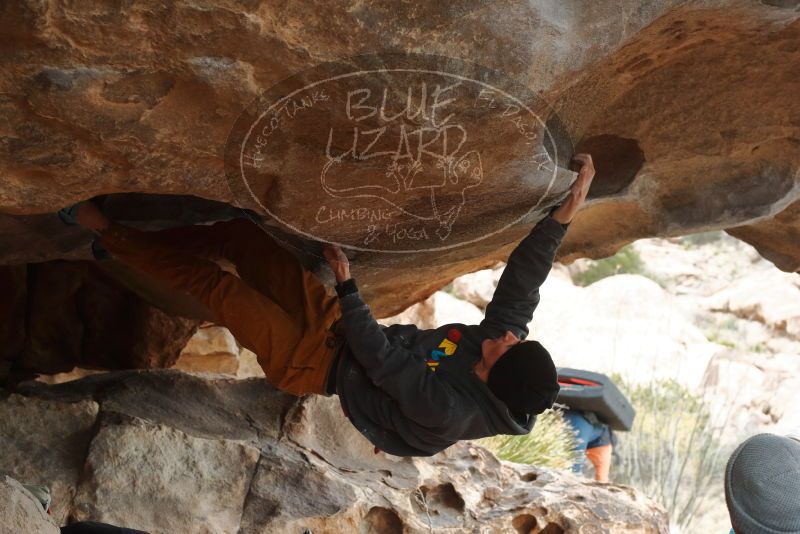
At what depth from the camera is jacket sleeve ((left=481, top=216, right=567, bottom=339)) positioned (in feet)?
10.7

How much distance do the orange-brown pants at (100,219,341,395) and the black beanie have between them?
0.68m

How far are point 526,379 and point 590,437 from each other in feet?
13.9

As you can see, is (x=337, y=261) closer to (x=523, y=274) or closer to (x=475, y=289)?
(x=523, y=274)

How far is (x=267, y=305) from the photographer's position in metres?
3.38

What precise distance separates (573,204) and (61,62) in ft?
6.10

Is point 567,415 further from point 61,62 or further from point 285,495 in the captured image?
point 61,62

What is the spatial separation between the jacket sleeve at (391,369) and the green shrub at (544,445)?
354 centimetres

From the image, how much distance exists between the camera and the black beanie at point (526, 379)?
2.91 metres

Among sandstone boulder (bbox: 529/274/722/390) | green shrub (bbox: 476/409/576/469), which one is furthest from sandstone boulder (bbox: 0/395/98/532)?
sandstone boulder (bbox: 529/274/722/390)

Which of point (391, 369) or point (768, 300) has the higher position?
point (391, 369)

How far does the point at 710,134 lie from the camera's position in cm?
367

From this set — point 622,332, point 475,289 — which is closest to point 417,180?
point 622,332

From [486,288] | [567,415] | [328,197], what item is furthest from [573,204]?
[486,288]

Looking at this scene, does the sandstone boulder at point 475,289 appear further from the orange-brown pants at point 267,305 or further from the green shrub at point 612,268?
the orange-brown pants at point 267,305
